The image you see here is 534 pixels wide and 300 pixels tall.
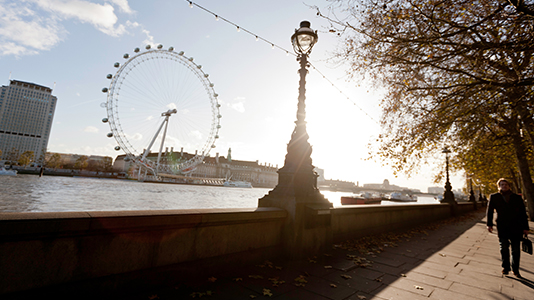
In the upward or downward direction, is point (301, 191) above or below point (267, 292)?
above

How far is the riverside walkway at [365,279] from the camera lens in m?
3.68

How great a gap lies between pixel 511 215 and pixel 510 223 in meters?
0.15

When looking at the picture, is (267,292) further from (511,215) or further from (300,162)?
(511,215)

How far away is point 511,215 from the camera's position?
5.31 m

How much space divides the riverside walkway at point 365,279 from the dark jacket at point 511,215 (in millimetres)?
849

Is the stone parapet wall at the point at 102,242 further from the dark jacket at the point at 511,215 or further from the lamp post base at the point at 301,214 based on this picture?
the dark jacket at the point at 511,215

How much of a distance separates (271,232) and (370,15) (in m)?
5.98

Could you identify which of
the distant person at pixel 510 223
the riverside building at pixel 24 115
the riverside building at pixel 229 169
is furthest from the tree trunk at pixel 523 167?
the riverside building at pixel 24 115

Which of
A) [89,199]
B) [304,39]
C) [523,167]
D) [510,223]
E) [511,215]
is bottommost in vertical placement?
[89,199]

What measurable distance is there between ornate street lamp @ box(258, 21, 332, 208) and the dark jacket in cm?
323

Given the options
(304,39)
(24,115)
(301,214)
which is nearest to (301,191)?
(301,214)

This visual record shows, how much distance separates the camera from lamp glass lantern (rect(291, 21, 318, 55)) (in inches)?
240

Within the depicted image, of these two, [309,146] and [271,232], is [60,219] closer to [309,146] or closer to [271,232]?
[271,232]

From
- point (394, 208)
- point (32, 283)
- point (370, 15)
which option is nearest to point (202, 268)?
point (32, 283)
